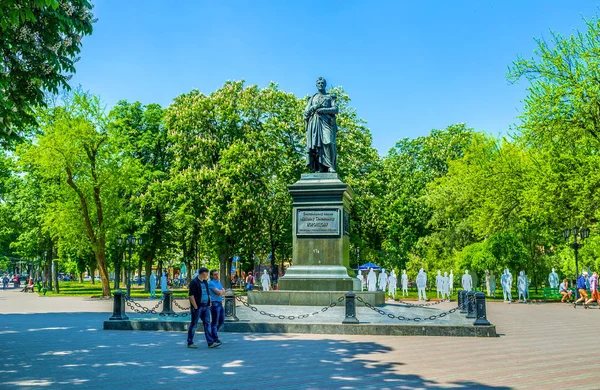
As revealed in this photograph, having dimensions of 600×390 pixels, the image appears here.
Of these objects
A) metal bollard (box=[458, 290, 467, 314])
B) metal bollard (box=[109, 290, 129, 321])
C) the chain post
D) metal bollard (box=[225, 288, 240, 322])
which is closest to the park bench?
metal bollard (box=[458, 290, 467, 314])

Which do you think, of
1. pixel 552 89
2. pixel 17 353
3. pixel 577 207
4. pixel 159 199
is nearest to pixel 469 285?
pixel 577 207

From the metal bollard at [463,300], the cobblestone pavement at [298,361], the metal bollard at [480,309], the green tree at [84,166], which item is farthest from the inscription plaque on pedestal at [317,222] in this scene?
the green tree at [84,166]

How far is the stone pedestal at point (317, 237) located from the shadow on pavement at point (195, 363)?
4077 mm

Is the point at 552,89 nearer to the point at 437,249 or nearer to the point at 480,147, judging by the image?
the point at 480,147

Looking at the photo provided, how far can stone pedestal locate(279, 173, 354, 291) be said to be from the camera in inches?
693

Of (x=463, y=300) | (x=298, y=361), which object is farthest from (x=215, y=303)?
(x=463, y=300)

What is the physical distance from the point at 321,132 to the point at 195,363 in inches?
433

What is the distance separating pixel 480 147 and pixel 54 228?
32101mm

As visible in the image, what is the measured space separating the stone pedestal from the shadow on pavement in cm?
408

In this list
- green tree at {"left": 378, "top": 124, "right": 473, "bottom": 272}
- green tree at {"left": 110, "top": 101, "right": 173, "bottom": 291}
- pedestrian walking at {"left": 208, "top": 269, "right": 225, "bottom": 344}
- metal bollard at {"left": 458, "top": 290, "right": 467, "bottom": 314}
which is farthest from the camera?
green tree at {"left": 378, "top": 124, "right": 473, "bottom": 272}

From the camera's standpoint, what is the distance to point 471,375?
870 cm

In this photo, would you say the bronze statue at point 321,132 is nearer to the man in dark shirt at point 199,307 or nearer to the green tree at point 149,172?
the man in dark shirt at point 199,307

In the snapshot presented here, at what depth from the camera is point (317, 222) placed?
59.0ft

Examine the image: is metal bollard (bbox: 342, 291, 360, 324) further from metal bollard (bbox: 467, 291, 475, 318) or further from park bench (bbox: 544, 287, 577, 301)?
park bench (bbox: 544, 287, 577, 301)
